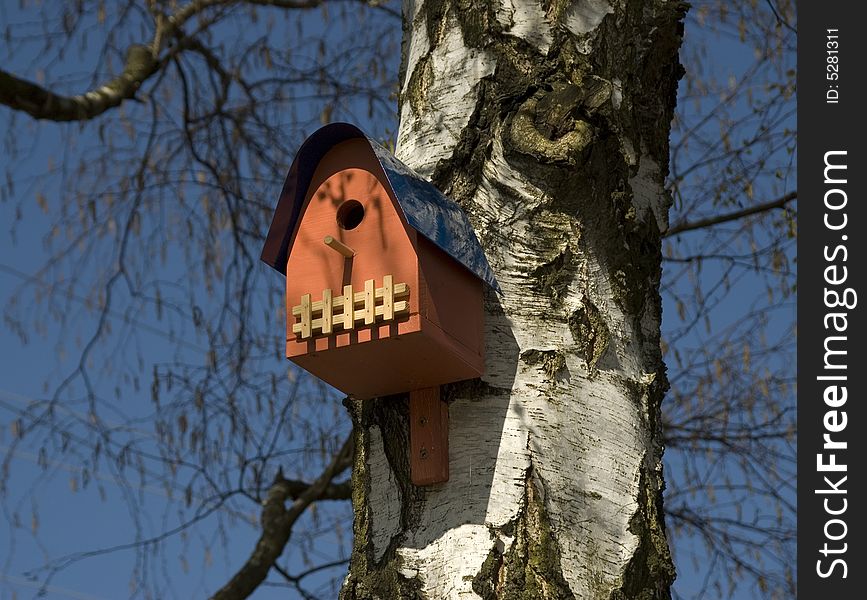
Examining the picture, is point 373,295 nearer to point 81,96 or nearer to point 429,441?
point 429,441

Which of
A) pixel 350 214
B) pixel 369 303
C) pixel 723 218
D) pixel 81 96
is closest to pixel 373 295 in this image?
pixel 369 303

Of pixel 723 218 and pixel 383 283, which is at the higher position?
pixel 723 218

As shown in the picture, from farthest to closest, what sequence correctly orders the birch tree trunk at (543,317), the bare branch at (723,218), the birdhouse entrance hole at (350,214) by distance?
the bare branch at (723,218)
the birdhouse entrance hole at (350,214)
the birch tree trunk at (543,317)

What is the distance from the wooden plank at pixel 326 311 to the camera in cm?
209

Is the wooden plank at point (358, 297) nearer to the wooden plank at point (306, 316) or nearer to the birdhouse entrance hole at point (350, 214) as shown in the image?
the wooden plank at point (306, 316)

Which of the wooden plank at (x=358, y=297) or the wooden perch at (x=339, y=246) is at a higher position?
the wooden perch at (x=339, y=246)

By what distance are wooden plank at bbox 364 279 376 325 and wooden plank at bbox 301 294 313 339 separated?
0.35 ft

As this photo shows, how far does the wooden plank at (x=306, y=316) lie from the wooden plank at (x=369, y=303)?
0.11m

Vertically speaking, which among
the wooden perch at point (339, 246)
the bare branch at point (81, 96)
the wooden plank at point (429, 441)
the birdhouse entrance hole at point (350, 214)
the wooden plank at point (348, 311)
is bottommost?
the wooden plank at point (429, 441)

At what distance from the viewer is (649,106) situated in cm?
236

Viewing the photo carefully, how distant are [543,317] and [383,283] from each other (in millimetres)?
264

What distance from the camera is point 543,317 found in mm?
2074

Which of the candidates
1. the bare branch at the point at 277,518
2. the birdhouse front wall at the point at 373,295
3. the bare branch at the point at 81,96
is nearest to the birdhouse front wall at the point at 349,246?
the birdhouse front wall at the point at 373,295
